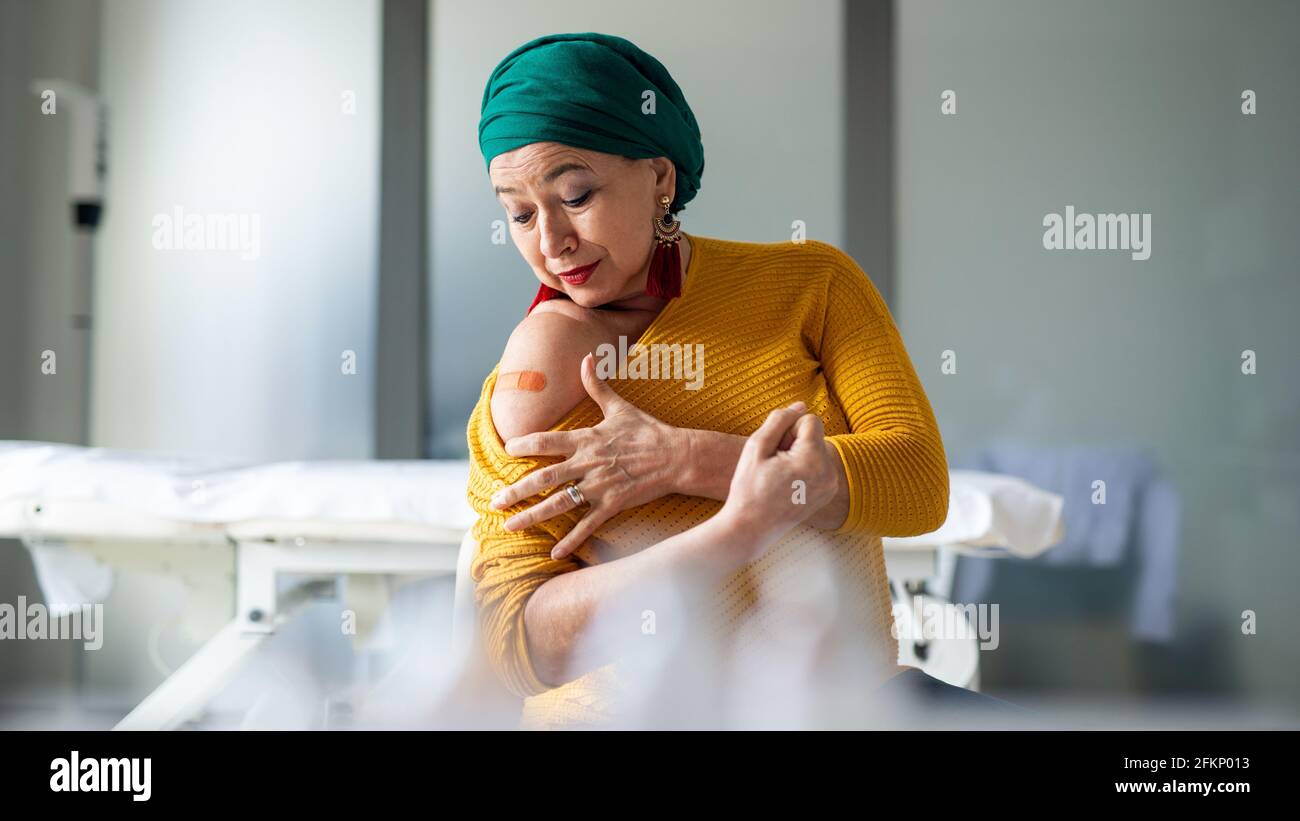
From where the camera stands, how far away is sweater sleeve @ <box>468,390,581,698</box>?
0.59 m

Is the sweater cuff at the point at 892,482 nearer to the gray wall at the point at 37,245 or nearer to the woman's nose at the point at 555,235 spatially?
the woman's nose at the point at 555,235

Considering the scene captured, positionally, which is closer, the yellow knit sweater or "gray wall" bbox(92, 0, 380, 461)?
the yellow knit sweater

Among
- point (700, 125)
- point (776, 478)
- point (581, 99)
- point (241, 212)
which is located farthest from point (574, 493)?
point (241, 212)

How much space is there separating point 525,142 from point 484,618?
310 millimetres

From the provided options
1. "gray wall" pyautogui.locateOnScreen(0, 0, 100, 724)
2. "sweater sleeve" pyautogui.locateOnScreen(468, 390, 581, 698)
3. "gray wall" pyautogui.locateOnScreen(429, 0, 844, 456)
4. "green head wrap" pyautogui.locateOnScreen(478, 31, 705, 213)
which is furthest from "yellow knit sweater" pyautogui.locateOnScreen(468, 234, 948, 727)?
"gray wall" pyautogui.locateOnScreen(0, 0, 100, 724)

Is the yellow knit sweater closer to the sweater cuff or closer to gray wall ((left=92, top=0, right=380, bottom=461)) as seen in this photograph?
the sweater cuff

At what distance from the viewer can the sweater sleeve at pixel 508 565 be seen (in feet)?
1.95

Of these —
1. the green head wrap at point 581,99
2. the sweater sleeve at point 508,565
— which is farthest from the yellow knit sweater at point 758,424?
the green head wrap at point 581,99

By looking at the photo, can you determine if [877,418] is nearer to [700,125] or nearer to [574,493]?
[574,493]

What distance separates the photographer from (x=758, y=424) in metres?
0.64

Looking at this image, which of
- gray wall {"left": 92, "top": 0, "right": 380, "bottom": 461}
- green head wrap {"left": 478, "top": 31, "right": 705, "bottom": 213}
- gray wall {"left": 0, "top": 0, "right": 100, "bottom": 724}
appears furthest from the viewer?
gray wall {"left": 92, "top": 0, "right": 380, "bottom": 461}

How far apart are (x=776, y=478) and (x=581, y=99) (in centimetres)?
26

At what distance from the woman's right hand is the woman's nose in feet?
0.57

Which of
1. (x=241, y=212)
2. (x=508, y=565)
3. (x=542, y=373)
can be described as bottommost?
(x=508, y=565)
